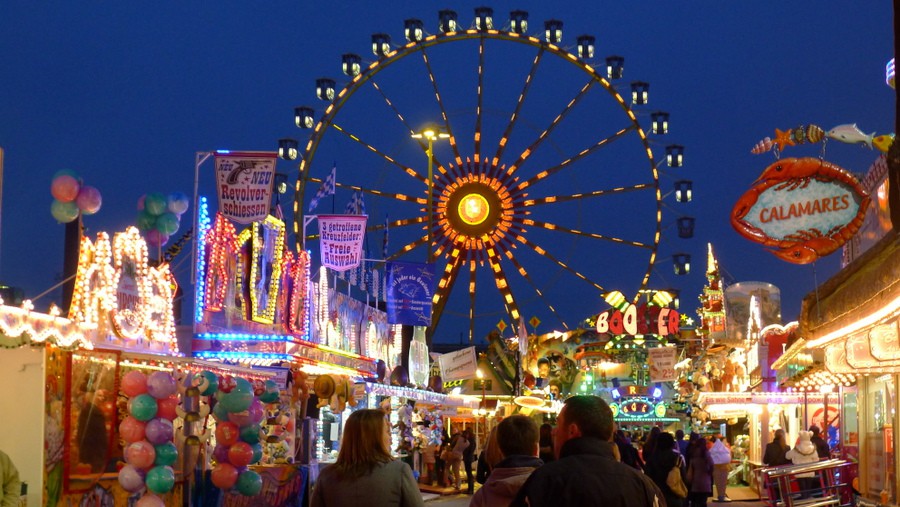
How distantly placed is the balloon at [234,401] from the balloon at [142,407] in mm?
1230

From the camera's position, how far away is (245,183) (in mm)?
19391

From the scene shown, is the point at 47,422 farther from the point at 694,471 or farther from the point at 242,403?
the point at 694,471

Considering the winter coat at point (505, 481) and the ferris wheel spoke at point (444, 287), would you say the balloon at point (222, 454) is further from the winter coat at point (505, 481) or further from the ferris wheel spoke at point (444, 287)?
the ferris wheel spoke at point (444, 287)

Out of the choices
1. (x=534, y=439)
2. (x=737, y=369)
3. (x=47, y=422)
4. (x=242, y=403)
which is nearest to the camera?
(x=534, y=439)

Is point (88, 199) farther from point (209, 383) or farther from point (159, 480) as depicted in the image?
point (159, 480)

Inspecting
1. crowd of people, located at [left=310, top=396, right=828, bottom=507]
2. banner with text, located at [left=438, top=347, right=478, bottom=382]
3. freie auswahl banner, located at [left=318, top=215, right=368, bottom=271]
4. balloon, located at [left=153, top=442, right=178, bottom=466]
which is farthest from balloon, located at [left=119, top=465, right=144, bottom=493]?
banner with text, located at [left=438, top=347, right=478, bottom=382]

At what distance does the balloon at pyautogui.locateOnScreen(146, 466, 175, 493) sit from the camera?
1170 cm

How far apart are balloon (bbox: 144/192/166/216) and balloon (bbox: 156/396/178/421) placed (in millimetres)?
4769

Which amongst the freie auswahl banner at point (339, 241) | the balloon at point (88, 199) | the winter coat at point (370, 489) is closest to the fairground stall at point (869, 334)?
the winter coat at point (370, 489)

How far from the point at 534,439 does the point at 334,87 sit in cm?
2819

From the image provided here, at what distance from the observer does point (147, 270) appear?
16.1m

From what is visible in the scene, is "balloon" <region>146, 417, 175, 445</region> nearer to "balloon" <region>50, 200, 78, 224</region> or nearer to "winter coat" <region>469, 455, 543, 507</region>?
"balloon" <region>50, 200, 78, 224</region>

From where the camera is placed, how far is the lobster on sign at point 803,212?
11250 millimetres

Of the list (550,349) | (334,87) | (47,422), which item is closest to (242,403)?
(47,422)
